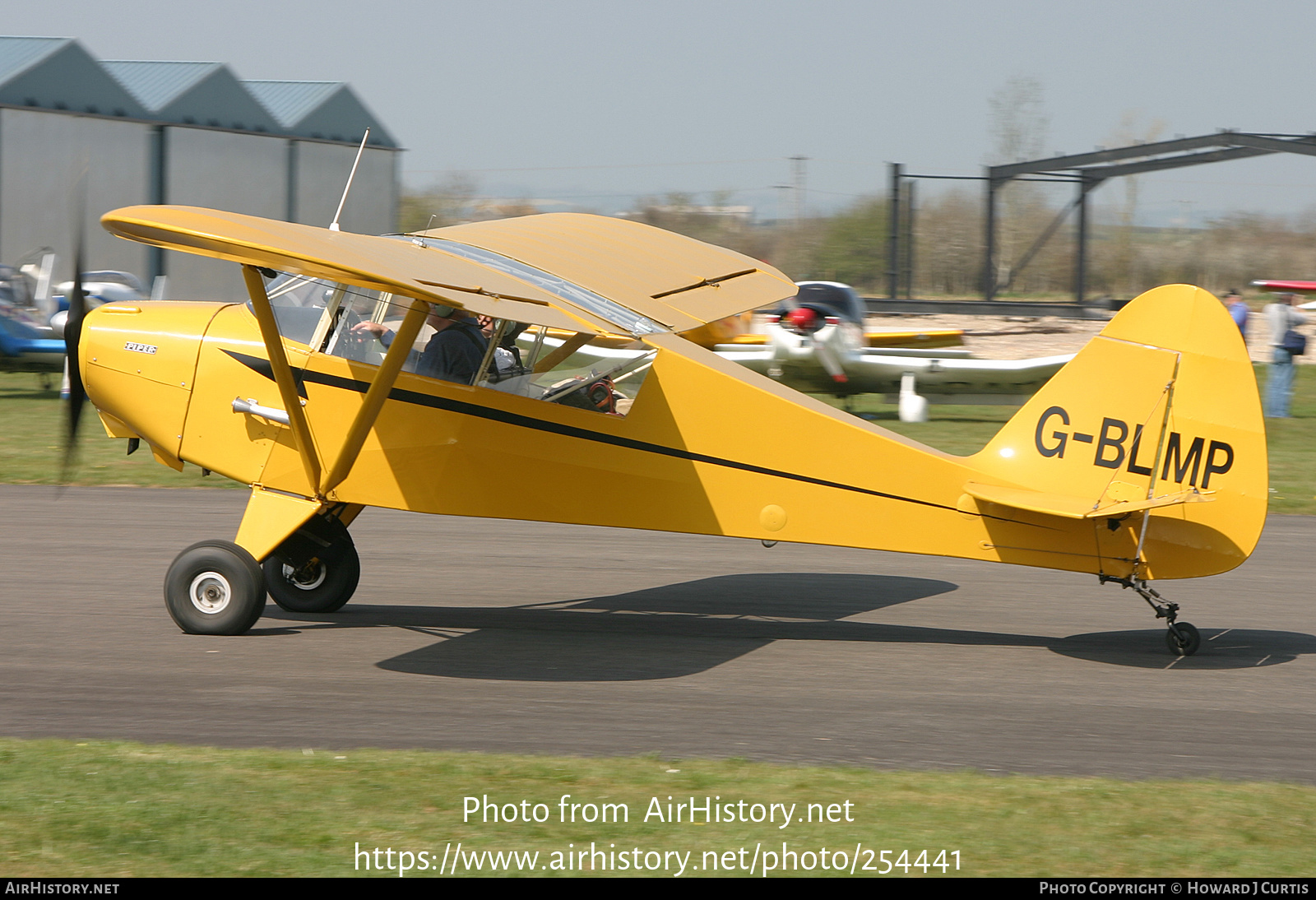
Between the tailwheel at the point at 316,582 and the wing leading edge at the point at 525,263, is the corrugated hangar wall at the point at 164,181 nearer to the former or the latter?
the wing leading edge at the point at 525,263

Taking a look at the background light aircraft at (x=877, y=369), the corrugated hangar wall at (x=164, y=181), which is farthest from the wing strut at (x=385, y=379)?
the corrugated hangar wall at (x=164, y=181)

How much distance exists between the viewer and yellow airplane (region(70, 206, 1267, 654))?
257 inches

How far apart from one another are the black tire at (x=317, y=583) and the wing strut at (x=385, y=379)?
1248mm

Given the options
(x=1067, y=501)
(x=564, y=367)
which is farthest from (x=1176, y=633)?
(x=564, y=367)

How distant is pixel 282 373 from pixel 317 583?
1.78m

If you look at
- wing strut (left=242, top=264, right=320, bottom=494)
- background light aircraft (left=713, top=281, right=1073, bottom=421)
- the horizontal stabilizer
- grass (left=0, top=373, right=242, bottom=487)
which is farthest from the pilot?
background light aircraft (left=713, top=281, right=1073, bottom=421)

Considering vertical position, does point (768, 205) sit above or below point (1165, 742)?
above

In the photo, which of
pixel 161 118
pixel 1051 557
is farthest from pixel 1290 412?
pixel 161 118

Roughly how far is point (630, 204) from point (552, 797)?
39.8m

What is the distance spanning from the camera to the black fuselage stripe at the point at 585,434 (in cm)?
686

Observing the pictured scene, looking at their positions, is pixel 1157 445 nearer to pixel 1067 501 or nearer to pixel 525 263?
pixel 1067 501

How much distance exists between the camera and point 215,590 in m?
7.15

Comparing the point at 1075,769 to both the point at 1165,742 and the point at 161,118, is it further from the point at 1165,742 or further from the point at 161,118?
the point at 161,118

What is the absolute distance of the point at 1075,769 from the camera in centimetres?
524
